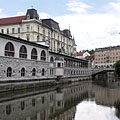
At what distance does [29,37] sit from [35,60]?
27.0m

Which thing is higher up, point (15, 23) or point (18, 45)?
point (15, 23)

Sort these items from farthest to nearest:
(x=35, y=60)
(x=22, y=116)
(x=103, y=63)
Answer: (x=103, y=63) < (x=35, y=60) < (x=22, y=116)

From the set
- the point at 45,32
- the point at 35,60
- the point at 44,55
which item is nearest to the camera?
the point at 35,60

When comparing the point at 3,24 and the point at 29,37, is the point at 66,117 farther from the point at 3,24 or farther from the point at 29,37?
the point at 3,24

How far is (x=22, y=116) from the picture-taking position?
18.3 meters

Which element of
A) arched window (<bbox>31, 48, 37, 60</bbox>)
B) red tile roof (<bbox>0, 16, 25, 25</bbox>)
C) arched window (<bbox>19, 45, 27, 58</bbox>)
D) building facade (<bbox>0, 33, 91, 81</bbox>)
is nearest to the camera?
building facade (<bbox>0, 33, 91, 81</bbox>)

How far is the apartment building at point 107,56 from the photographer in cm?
13588

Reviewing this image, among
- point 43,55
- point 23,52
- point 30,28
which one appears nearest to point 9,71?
point 23,52

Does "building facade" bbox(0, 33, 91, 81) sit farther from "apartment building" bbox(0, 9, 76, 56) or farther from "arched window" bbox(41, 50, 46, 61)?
"apartment building" bbox(0, 9, 76, 56)

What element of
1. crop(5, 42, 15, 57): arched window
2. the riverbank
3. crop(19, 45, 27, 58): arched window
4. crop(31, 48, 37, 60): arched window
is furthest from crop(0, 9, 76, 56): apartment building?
crop(5, 42, 15, 57): arched window

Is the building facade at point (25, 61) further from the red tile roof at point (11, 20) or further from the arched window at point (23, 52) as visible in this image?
the red tile roof at point (11, 20)

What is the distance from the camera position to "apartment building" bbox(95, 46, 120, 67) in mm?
135875

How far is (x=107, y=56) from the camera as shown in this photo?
5433 inches

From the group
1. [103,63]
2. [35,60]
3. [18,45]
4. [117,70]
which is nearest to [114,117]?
[18,45]
